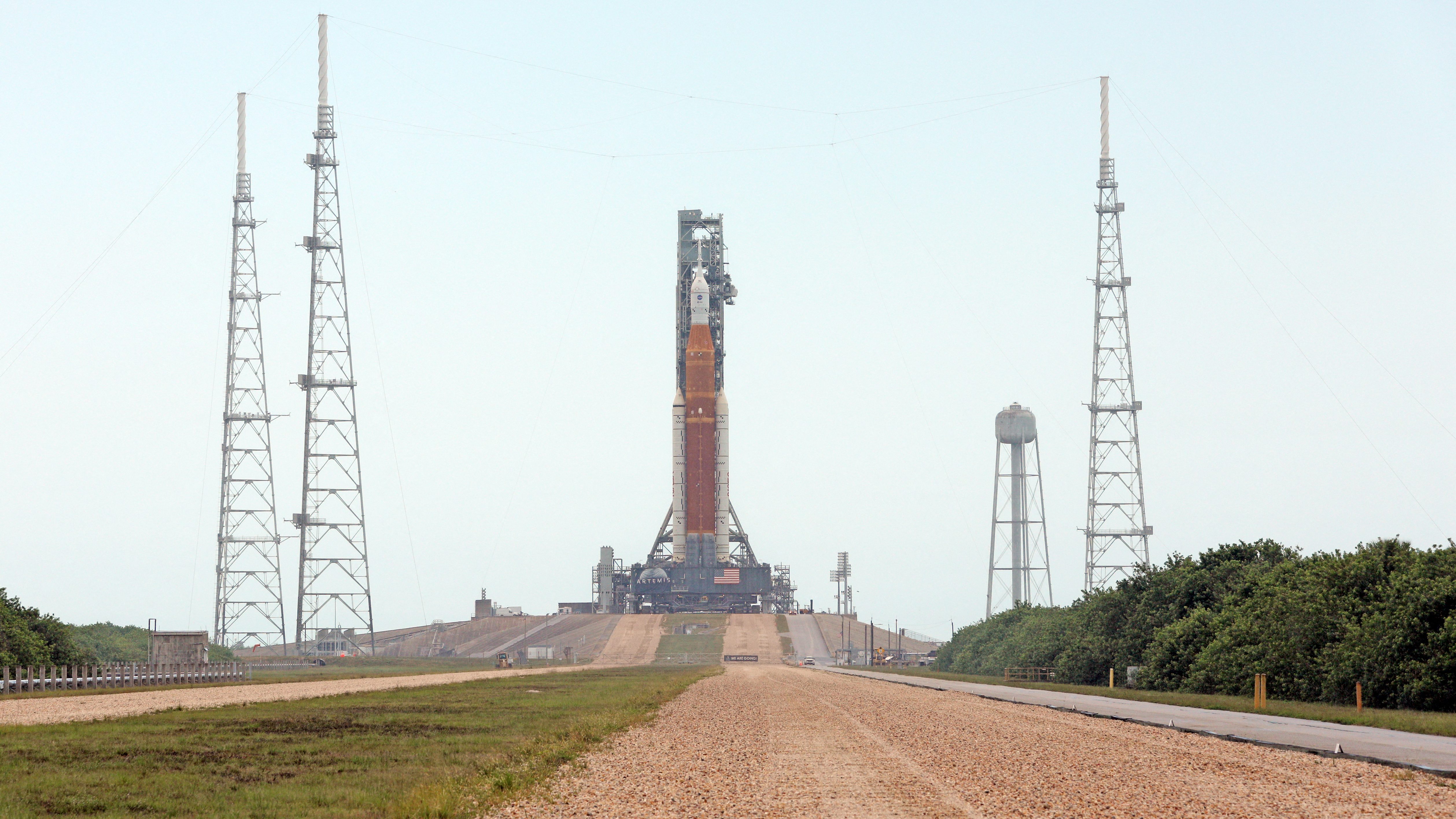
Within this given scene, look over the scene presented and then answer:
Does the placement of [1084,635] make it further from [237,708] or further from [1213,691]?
[237,708]

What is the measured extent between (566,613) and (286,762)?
154418mm

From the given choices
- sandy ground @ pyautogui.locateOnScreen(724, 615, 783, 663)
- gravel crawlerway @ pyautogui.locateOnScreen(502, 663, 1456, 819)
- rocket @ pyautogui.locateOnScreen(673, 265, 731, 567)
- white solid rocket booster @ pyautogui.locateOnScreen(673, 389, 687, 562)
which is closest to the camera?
gravel crawlerway @ pyautogui.locateOnScreen(502, 663, 1456, 819)

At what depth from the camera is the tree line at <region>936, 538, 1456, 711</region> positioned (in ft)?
111

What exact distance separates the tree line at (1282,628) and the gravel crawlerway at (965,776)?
946 cm

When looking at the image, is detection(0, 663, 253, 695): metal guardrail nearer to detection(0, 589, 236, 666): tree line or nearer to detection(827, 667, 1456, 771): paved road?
detection(0, 589, 236, 666): tree line

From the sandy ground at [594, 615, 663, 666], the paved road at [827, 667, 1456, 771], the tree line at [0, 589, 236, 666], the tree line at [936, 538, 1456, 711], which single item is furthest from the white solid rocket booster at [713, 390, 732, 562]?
the paved road at [827, 667, 1456, 771]

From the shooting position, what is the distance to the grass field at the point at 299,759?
16.6m

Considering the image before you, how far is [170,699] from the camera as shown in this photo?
41.3 meters

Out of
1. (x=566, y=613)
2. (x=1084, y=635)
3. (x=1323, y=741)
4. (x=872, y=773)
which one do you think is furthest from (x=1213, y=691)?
(x=566, y=613)

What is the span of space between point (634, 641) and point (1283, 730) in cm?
11814

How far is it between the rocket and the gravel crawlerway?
11407 centimetres

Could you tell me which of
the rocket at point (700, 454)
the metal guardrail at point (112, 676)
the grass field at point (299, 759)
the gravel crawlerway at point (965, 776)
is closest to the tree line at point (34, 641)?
the metal guardrail at point (112, 676)

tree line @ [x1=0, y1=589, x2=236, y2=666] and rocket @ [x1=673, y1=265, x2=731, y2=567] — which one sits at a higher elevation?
rocket @ [x1=673, y1=265, x2=731, y2=567]

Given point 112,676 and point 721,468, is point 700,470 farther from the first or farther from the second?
point 112,676
